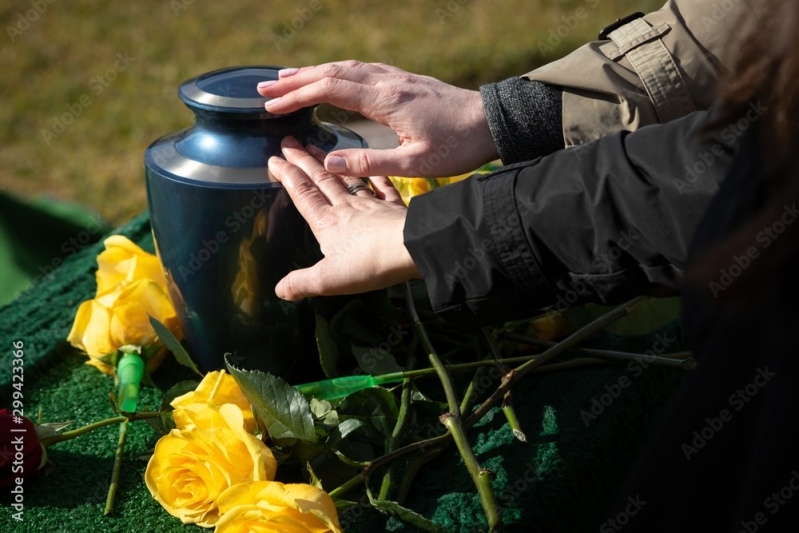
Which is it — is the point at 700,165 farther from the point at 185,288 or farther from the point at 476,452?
the point at 185,288

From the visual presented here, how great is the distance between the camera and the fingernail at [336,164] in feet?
3.09

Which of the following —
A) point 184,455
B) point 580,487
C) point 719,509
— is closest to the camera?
point 719,509

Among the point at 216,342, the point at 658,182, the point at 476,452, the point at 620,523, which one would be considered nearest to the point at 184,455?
the point at 216,342

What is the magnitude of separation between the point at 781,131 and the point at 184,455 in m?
0.67

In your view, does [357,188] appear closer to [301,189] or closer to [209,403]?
[301,189]

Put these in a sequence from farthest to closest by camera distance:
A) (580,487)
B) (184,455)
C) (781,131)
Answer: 1. (580,487)
2. (184,455)
3. (781,131)

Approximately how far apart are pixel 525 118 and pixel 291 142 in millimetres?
329

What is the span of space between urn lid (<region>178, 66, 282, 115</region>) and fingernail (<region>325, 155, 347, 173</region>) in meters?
0.10

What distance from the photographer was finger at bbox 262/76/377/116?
0.93 metres

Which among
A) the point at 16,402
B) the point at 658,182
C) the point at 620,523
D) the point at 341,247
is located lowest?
the point at 16,402

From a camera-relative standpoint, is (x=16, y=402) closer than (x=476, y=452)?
No

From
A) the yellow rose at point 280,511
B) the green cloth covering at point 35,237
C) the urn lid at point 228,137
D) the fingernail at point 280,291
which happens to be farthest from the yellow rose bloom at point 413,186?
the green cloth covering at point 35,237

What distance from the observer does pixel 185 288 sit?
A: 1.00 meters

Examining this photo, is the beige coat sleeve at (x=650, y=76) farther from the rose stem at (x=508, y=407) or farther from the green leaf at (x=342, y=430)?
the green leaf at (x=342, y=430)
